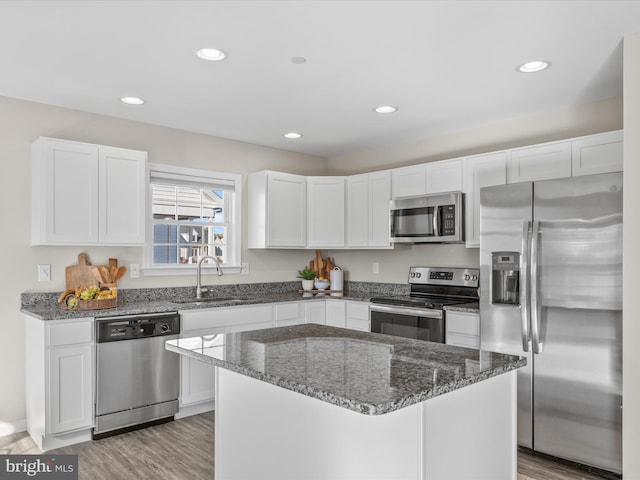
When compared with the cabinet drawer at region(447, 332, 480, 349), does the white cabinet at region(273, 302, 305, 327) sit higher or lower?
higher

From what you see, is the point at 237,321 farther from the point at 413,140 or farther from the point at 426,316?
the point at 413,140

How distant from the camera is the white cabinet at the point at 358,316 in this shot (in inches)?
171

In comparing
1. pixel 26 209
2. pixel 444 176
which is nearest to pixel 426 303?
pixel 444 176

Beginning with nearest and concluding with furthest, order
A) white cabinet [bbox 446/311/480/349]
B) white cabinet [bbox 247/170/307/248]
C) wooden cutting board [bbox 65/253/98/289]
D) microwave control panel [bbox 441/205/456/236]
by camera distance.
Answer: white cabinet [bbox 446/311/480/349] < wooden cutting board [bbox 65/253/98/289] < microwave control panel [bbox 441/205/456/236] < white cabinet [bbox 247/170/307/248]

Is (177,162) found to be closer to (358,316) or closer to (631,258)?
(358,316)

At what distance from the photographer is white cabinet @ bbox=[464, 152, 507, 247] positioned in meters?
3.74

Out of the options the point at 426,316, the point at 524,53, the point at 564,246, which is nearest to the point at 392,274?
the point at 426,316

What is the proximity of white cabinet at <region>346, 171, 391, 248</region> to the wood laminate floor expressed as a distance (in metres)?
2.20

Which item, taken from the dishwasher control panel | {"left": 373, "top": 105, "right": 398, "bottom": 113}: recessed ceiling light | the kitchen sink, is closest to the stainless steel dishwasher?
the dishwasher control panel

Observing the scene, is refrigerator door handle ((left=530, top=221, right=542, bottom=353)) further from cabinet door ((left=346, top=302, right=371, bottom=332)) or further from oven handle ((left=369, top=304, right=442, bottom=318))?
cabinet door ((left=346, top=302, right=371, bottom=332))

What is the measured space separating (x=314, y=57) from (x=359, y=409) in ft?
6.94

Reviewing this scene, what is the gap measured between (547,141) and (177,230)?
327cm

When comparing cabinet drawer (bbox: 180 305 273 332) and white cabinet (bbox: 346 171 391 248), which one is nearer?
cabinet drawer (bbox: 180 305 273 332)

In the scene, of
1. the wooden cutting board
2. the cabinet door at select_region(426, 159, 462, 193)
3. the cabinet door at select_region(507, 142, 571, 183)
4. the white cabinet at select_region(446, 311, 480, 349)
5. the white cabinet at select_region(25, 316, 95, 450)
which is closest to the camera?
the white cabinet at select_region(25, 316, 95, 450)
